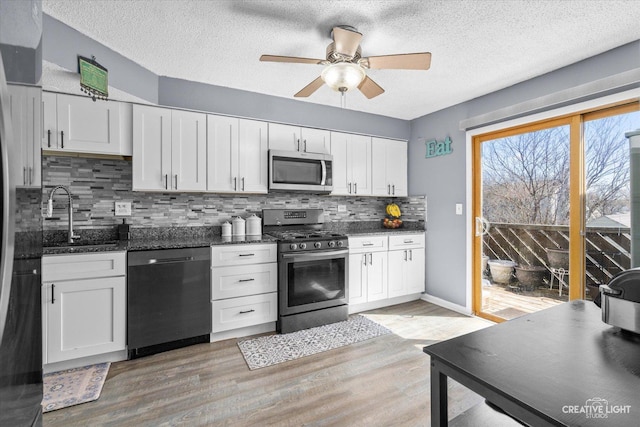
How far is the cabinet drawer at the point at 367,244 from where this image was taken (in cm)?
345

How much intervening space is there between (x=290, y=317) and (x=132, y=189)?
1935mm

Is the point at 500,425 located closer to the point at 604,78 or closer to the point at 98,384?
the point at 98,384

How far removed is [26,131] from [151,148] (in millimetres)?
2503

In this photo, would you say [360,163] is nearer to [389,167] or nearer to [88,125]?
[389,167]

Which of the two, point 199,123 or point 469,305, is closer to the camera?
point 199,123

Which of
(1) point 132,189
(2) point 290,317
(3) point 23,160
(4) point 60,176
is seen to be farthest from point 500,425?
(4) point 60,176

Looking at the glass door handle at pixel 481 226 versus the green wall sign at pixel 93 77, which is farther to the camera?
the glass door handle at pixel 481 226

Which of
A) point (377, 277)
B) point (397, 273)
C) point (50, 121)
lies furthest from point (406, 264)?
point (50, 121)

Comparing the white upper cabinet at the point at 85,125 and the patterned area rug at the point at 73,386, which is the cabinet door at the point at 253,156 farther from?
the patterned area rug at the point at 73,386

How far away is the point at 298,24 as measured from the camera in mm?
2094

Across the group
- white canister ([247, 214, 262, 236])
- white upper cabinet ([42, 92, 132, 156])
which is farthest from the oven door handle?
white upper cabinet ([42, 92, 132, 156])

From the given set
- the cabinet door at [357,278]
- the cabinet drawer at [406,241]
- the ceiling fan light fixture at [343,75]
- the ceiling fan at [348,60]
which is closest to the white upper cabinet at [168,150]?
the ceiling fan at [348,60]

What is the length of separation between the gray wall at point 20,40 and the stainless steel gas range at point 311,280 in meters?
2.46

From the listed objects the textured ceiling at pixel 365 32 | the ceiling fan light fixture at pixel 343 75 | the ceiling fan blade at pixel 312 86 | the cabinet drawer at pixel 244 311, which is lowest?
the cabinet drawer at pixel 244 311
